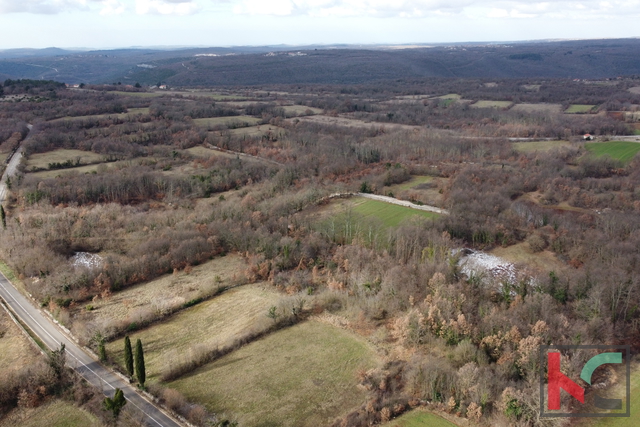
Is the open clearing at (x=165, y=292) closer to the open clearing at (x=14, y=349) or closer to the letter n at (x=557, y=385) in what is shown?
the open clearing at (x=14, y=349)

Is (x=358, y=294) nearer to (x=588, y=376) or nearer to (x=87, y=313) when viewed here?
(x=588, y=376)

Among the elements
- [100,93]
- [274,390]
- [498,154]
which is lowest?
[274,390]

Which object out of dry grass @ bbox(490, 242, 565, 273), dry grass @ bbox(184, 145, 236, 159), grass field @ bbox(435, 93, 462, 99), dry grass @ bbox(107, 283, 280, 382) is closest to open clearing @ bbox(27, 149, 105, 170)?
dry grass @ bbox(184, 145, 236, 159)

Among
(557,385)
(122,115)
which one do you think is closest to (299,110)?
(122,115)

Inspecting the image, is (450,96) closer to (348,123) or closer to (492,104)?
(492,104)

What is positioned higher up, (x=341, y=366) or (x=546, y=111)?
(x=546, y=111)

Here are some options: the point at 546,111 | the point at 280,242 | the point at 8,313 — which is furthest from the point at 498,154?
the point at 8,313

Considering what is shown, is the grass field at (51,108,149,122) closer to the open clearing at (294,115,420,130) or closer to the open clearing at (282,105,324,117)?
the open clearing at (282,105,324,117)
